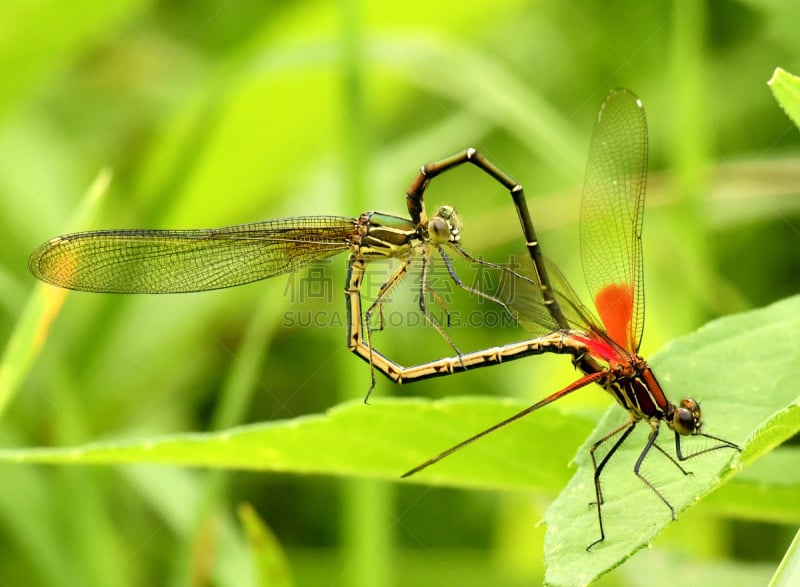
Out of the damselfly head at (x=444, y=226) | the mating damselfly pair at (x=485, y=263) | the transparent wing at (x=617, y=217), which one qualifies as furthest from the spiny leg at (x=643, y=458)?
the damselfly head at (x=444, y=226)

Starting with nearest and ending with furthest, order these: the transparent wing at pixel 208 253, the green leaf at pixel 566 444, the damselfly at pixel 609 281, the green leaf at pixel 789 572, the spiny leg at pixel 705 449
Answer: the green leaf at pixel 789 572 < the green leaf at pixel 566 444 < the spiny leg at pixel 705 449 < the damselfly at pixel 609 281 < the transparent wing at pixel 208 253

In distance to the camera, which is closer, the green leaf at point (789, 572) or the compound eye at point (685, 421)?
the green leaf at point (789, 572)

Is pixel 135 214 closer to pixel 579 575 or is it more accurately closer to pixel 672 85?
pixel 672 85

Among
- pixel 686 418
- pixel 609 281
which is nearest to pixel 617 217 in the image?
pixel 609 281

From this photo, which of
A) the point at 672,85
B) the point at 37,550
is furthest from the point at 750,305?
the point at 37,550

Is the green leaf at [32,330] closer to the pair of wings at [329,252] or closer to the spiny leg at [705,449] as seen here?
the pair of wings at [329,252]

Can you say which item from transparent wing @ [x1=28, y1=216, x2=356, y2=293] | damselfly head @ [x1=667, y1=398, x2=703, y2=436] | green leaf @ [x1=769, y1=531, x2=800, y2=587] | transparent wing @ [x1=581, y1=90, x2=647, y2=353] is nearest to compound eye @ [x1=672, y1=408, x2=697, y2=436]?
damselfly head @ [x1=667, y1=398, x2=703, y2=436]

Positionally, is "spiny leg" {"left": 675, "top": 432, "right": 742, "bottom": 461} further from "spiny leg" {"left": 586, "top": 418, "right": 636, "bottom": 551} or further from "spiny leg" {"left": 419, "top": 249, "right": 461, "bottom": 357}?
"spiny leg" {"left": 419, "top": 249, "right": 461, "bottom": 357}
